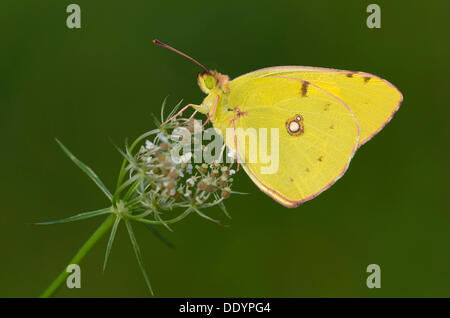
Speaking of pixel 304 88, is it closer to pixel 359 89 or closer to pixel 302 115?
pixel 302 115

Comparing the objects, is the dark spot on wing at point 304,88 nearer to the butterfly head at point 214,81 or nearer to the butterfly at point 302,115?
the butterfly at point 302,115

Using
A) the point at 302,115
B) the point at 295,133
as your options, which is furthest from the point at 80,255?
the point at 302,115

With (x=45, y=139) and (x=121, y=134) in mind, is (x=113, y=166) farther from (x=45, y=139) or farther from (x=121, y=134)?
(x=45, y=139)

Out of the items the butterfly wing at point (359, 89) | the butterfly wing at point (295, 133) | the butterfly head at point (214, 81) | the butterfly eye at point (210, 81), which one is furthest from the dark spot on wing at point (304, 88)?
the butterfly eye at point (210, 81)

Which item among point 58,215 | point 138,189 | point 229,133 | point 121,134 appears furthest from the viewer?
point 121,134

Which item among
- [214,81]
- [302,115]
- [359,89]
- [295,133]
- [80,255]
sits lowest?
[80,255]

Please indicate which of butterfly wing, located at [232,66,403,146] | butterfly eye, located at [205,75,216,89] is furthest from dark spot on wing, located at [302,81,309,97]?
butterfly eye, located at [205,75,216,89]

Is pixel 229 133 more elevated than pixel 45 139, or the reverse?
pixel 45 139

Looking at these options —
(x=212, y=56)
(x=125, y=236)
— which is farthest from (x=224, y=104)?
(x=125, y=236)
